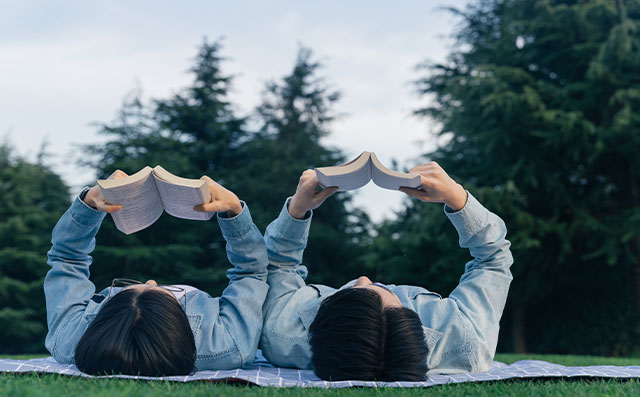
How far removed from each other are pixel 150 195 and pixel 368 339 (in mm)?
1323

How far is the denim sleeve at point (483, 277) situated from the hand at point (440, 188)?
0.05m

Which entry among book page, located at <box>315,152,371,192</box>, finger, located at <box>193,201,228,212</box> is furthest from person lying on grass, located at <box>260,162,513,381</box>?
finger, located at <box>193,201,228,212</box>

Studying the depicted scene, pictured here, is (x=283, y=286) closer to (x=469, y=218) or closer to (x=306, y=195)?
(x=306, y=195)

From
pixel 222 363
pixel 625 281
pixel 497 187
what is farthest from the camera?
pixel 625 281

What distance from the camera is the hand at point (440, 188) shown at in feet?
8.93

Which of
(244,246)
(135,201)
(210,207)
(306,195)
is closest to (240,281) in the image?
(244,246)

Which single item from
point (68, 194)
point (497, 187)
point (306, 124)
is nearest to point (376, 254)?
point (497, 187)

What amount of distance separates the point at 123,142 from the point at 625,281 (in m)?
13.5

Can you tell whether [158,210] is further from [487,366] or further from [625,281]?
[625,281]

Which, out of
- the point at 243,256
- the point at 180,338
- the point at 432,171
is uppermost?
the point at 432,171

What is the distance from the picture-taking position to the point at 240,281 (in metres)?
2.93

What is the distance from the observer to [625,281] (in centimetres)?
1223

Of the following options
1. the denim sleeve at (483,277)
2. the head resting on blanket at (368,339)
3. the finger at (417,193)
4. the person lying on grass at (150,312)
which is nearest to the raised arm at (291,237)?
the person lying on grass at (150,312)

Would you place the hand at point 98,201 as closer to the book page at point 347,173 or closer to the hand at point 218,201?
the hand at point 218,201
